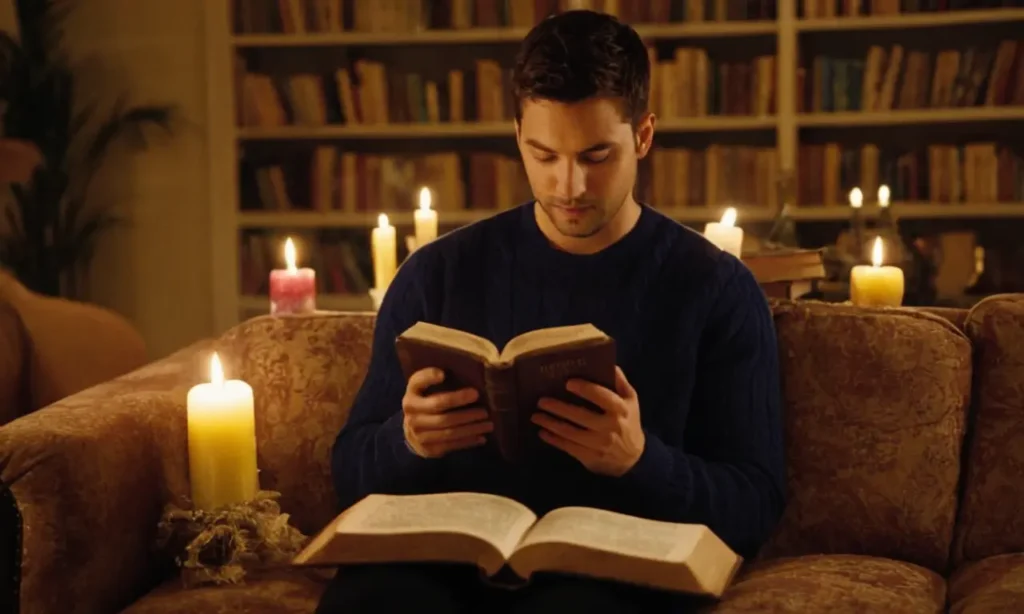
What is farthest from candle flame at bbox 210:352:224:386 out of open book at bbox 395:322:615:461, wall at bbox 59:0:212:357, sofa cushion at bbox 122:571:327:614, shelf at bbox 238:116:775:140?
wall at bbox 59:0:212:357

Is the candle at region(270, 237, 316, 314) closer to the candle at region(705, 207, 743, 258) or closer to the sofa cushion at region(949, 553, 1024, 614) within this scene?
the candle at region(705, 207, 743, 258)

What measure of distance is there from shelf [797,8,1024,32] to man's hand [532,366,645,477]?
8.58 feet

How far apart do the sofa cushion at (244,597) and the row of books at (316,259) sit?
2.50 meters

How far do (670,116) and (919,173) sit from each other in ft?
2.62

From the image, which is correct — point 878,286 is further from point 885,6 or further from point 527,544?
point 885,6

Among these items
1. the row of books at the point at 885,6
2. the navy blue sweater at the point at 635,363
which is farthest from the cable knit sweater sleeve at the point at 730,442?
the row of books at the point at 885,6

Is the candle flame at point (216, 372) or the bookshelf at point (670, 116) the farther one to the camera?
the bookshelf at point (670, 116)

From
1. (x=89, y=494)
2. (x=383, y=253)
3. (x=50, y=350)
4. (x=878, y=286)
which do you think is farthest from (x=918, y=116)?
(x=89, y=494)

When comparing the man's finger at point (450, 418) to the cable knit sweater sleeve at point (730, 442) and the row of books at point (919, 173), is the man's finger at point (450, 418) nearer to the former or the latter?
the cable knit sweater sleeve at point (730, 442)

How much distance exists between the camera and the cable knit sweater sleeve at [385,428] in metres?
1.51

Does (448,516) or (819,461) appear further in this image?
(819,461)

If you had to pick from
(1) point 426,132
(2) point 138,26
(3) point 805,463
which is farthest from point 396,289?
(2) point 138,26

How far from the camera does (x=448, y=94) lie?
155 inches

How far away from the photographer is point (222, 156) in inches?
158
